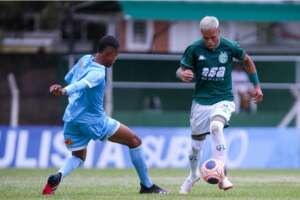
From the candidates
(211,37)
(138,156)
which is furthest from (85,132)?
(211,37)

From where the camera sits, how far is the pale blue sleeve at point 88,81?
13.0m

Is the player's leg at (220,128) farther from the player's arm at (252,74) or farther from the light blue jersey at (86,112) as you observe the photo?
the light blue jersey at (86,112)

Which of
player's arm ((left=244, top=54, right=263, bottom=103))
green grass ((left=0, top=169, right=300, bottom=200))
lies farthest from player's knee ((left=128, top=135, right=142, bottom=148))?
player's arm ((left=244, top=54, right=263, bottom=103))

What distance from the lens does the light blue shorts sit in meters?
13.9

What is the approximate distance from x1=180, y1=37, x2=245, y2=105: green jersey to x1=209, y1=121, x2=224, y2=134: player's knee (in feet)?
1.50

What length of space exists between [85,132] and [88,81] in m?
0.93

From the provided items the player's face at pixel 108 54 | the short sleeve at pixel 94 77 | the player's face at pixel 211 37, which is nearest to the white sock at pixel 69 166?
the short sleeve at pixel 94 77

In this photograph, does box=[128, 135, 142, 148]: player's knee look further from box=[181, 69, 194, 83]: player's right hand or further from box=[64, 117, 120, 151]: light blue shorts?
box=[181, 69, 194, 83]: player's right hand

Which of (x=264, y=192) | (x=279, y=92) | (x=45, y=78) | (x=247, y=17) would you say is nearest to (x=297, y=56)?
(x=279, y=92)

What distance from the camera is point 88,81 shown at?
13289 millimetres

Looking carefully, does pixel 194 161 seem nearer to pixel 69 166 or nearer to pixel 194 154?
pixel 194 154

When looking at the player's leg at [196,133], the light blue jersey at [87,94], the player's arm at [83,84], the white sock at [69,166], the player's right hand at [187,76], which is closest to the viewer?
the player's arm at [83,84]

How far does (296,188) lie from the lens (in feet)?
50.0

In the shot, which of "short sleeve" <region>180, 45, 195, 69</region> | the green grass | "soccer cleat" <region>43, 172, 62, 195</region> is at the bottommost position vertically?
the green grass
